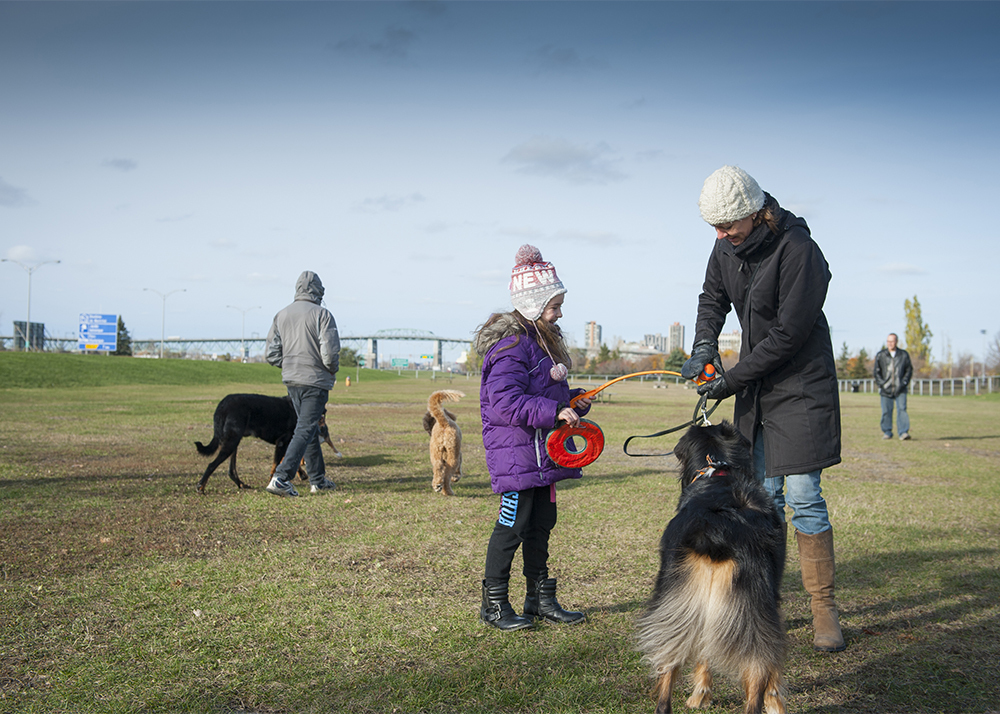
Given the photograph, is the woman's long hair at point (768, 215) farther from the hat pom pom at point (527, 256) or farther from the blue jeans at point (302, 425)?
the blue jeans at point (302, 425)

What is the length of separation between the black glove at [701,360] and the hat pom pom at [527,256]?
1005 mm

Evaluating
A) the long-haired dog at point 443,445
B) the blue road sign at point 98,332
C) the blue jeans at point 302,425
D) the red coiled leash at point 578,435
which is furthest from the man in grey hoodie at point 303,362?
the blue road sign at point 98,332

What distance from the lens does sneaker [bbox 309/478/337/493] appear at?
7.39 meters

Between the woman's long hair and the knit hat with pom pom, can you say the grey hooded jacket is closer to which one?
the knit hat with pom pom

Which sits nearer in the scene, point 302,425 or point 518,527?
point 518,527

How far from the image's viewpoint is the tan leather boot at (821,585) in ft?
11.1

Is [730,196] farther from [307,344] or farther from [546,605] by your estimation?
[307,344]

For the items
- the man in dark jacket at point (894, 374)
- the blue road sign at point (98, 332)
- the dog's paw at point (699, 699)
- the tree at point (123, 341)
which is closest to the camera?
the dog's paw at point (699, 699)

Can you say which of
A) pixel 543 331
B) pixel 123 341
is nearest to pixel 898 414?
pixel 543 331

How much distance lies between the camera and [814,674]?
3105mm

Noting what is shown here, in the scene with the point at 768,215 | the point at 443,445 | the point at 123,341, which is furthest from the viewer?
the point at 123,341

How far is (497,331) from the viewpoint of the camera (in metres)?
3.56

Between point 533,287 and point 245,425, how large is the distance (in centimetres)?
491

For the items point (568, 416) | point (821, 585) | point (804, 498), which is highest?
point (568, 416)
